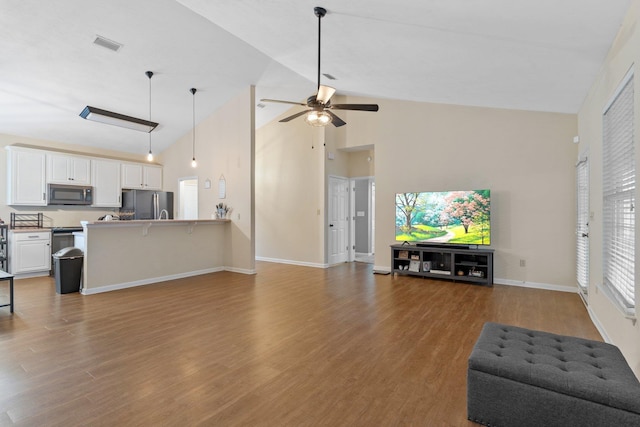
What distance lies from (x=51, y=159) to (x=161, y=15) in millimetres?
4118

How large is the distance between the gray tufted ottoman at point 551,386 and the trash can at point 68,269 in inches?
212

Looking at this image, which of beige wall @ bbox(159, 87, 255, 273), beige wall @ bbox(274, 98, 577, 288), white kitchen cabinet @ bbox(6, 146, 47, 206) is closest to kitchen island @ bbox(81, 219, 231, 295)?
beige wall @ bbox(159, 87, 255, 273)

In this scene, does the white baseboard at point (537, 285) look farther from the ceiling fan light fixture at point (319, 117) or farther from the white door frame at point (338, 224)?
the ceiling fan light fixture at point (319, 117)

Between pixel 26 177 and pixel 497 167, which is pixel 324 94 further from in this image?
pixel 26 177

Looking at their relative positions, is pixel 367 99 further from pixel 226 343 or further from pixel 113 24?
pixel 226 343

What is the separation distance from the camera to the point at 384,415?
1962 millimetres

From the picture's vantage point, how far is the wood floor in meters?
2.01

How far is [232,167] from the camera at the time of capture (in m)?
6.73

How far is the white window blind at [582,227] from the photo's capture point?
4113 mm

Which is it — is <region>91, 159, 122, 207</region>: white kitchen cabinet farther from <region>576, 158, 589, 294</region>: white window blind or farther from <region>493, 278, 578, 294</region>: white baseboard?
<region>576, 158, 589, 294</region>: white window blind

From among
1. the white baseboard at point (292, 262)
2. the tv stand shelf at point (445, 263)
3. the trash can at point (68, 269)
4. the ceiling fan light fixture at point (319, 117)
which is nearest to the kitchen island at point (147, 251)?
the trash can at point (68, 269)

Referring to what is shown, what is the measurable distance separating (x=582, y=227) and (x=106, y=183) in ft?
28.2

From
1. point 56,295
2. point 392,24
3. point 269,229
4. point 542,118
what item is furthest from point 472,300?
point 56,295

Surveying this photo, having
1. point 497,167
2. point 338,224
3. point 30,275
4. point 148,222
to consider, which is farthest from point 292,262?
point 30,275
